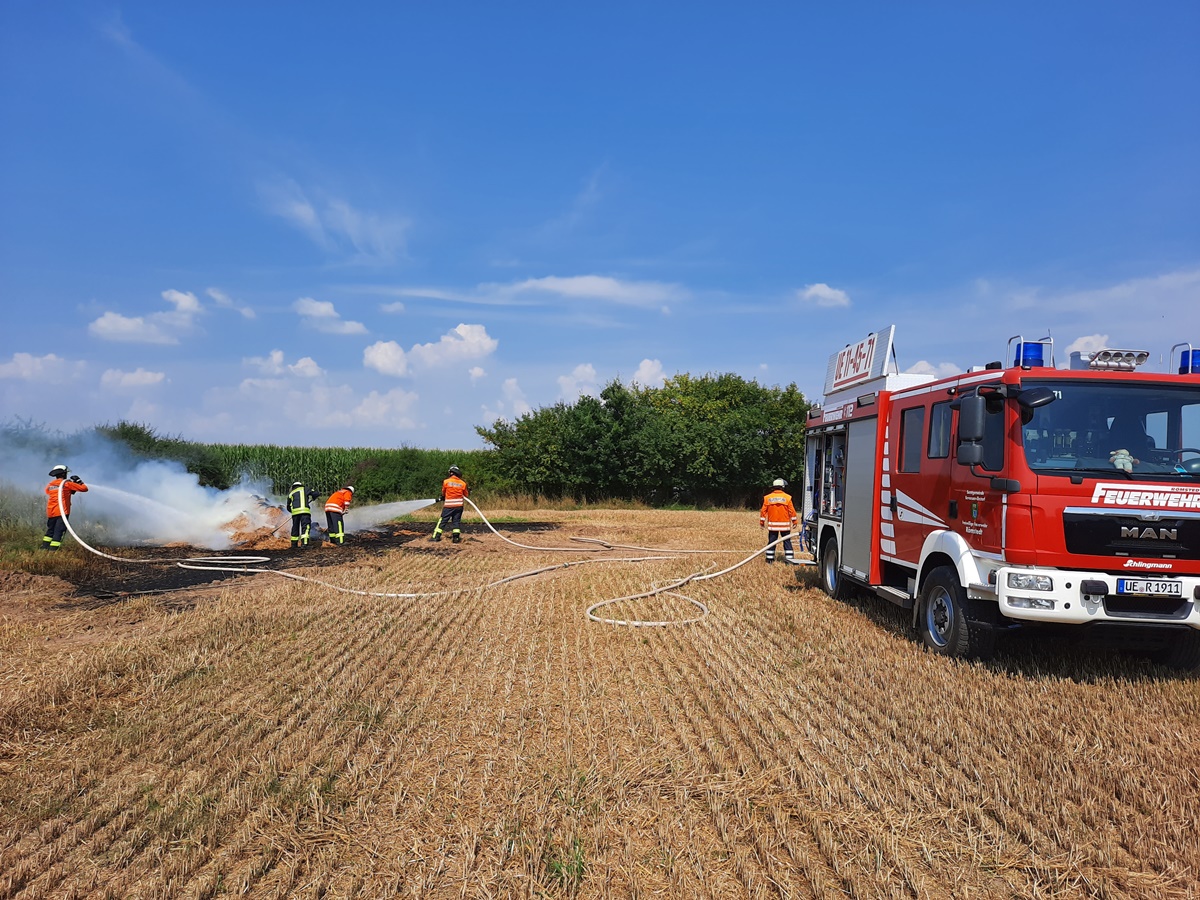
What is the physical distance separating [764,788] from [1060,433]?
4.53m

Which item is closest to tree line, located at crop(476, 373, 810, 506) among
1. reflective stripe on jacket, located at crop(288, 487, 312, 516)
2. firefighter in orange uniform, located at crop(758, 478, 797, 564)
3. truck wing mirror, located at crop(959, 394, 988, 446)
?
reflective stripe on jacket, located at crop(288, 487, 312, 516)

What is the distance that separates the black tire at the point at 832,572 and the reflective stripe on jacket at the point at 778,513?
2545 mm

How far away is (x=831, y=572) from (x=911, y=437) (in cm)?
346

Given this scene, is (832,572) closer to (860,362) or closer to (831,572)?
(831,572)

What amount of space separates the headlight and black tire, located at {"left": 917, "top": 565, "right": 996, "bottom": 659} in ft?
1.96

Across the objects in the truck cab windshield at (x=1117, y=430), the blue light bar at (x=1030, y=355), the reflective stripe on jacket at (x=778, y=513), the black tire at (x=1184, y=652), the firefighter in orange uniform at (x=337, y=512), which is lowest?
the black tire at (x=1184, y=652)

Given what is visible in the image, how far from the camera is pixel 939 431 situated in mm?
8320

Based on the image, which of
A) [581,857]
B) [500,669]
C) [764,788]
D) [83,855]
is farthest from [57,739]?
[764,788]

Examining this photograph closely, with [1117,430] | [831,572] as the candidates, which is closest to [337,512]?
[831,572]

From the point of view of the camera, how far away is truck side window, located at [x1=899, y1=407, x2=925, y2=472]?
8773 mm

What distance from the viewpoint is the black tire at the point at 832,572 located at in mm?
11438

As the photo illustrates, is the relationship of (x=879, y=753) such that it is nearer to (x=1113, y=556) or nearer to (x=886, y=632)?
(x=1113, y=556)

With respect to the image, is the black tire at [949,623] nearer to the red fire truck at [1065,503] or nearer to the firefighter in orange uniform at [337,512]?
the red fire truck at [1065,503]

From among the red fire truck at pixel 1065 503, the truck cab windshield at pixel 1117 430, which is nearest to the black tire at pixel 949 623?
the red fire truck at pixel 1065 503
